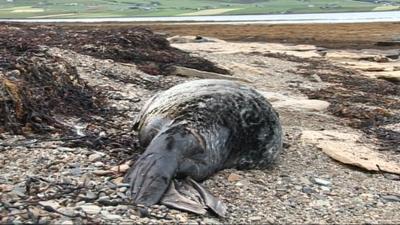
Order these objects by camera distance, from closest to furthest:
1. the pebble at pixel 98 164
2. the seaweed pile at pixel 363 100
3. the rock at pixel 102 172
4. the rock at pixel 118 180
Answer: the rock at pixel 118 180, the rock at pixel 102 172, the pebble at pixel 98 164, the seaweed pile at pixel 363 100

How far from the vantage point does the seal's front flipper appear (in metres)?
4.79

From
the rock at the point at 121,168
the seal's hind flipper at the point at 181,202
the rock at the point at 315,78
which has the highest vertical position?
the rock at the point at 121,168

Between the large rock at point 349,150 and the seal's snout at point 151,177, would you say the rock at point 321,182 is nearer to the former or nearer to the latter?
the large rock at point 349,150

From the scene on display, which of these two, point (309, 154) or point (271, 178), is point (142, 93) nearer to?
point (309, 154)

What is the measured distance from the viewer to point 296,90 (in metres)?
13.6

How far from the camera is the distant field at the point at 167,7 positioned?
106 metres

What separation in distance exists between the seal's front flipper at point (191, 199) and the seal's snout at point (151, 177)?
74mm

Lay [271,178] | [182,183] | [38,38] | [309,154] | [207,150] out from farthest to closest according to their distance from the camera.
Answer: [38,38] < [309,154] < [271,178] < [207,150] < [182,183]

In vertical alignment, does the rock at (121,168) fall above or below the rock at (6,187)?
below

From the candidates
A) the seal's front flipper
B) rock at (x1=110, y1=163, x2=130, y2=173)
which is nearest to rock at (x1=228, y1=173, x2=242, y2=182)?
the seal's front flipper

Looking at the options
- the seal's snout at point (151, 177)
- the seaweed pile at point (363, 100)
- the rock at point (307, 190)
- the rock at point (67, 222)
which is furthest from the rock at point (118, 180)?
the seaweed pile at point (363, 100)

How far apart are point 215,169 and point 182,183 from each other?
73 cm

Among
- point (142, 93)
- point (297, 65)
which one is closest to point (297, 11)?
point (297, 65)

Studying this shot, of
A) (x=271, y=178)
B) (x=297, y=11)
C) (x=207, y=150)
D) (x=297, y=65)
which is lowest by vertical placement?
(x=297, y=11)
